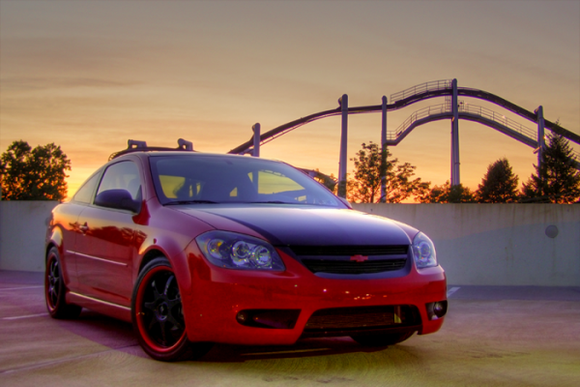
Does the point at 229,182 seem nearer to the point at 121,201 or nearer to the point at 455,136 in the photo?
the point at 121,201

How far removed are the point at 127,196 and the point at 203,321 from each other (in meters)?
1.43

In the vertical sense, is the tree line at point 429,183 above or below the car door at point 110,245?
above

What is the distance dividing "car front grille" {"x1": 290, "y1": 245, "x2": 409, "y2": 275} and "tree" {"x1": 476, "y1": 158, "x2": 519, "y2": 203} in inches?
3986

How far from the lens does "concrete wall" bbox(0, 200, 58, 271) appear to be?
15.2 metres

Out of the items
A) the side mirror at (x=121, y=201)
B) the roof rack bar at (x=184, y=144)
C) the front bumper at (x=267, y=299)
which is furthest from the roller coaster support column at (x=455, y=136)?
the front bumper at (x=267, y=299)

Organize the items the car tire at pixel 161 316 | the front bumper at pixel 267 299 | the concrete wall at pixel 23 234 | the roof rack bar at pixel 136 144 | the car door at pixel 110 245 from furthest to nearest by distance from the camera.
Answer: the concrete wall at pixel 23 234
the roof rack bar at pixel 136 144
the car door at pixel 110 245
the car tire at pixel 161 316
the front bumper at pixel 267 299

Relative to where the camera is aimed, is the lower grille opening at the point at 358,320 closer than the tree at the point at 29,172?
Yes

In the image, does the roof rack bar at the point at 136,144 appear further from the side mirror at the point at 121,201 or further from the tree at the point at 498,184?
the tree at the point at 498,184

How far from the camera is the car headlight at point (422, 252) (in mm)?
4652

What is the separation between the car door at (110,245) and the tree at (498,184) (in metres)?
100

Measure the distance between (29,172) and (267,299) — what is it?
107 meters

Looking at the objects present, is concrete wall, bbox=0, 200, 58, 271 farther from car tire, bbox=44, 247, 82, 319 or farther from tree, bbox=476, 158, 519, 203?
tree, bbox=476, 158, 519, 203

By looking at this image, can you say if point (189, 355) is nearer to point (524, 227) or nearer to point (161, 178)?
point (161, 178)

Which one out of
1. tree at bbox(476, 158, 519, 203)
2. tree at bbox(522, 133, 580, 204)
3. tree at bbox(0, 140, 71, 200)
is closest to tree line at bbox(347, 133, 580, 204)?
tree at bbox(522, 133, 580, 204)
